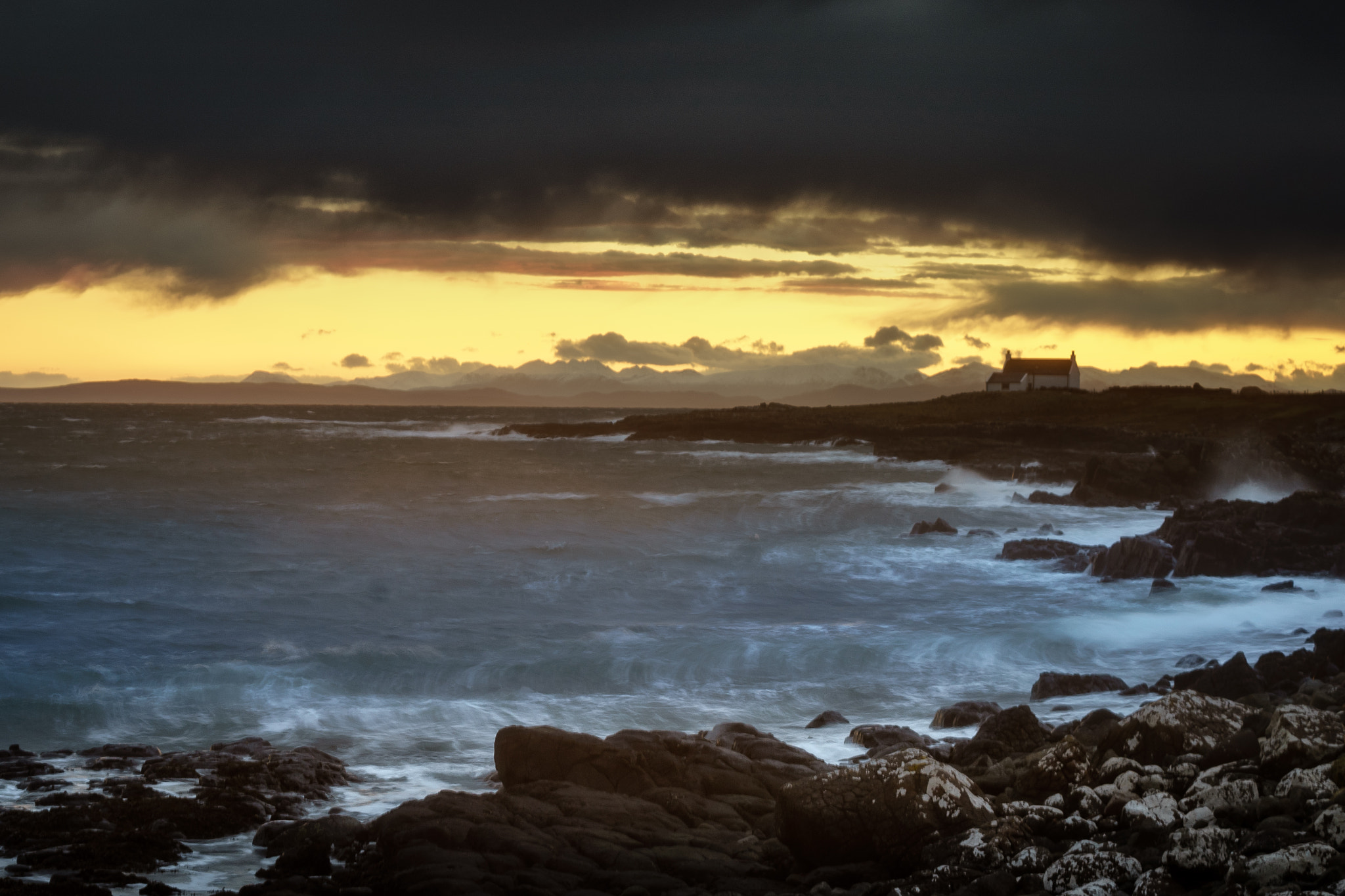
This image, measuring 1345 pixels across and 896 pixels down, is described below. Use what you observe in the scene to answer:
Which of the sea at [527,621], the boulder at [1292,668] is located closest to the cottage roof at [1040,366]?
the sea at [527,621]

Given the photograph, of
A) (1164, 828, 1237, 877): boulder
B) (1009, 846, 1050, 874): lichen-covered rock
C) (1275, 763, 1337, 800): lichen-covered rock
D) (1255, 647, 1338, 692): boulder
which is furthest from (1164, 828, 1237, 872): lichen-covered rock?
(1255, 647, 1338, 692): boulder

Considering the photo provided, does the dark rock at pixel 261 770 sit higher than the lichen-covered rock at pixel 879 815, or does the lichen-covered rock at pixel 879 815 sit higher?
the lichen-covered rock at pixel 879 815

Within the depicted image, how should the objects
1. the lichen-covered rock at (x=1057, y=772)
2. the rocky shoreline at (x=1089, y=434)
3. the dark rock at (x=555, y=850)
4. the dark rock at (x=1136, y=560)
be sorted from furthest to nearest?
the rocky shoreline at (x=1089, y=434)
the dark rock at (x=1136, y=560)
the lichen-covered rock at (x=1057, y=772)
the dark rock at (x=555, y=850)

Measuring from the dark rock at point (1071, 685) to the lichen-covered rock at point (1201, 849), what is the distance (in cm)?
742

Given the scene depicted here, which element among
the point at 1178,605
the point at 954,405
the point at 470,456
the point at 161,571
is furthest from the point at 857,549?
the point at 954,405

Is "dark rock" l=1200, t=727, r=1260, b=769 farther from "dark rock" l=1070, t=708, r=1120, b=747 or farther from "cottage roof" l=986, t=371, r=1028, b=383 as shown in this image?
"cottage roof" l=986, t=371, r=1028, b=383

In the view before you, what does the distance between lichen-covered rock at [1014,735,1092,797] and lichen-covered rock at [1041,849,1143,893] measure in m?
1.92

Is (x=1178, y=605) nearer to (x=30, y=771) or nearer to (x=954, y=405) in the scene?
(x=30, y=771)

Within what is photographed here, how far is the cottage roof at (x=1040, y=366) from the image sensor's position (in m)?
114

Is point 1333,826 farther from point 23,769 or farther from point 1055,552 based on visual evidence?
point 1055,552

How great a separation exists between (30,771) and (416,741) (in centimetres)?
399

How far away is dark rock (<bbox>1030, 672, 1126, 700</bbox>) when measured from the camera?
551 inches

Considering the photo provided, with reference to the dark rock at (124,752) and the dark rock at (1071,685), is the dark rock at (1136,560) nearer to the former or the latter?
the dark rock at (1071,685)

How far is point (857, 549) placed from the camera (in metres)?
30.7
